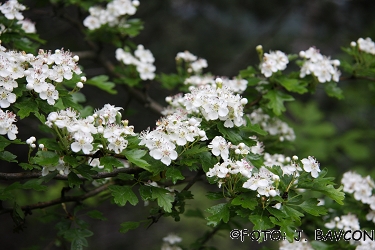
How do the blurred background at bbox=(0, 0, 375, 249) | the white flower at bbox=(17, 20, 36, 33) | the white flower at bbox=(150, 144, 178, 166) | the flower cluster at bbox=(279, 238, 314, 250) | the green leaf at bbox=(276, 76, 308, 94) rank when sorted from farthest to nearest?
the blurred background at bbox=(0, 0, 375, 249)
the white flower at bbox=(17, 20, 36, 33)
the green leaf at bbox=(276, 76, 308, 94)
the flower cluster at bbox=(279, 238, 314, 250)
the white flower at bbox=(150, 144, 178, 166)

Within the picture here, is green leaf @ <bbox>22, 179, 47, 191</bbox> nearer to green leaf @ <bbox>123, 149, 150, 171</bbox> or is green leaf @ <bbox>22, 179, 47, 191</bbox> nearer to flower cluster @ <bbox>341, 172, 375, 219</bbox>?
green leaf @ <bbox>123, 149, 150, 171</bbox>

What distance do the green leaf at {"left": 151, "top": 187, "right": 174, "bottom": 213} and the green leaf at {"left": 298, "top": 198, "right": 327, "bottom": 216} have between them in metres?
0.72

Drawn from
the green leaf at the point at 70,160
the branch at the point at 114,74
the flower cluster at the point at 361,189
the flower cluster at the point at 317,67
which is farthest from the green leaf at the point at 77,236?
the flower cluster at the point at 317,67

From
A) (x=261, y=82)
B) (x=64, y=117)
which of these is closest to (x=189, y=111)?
(x=64, y=117)

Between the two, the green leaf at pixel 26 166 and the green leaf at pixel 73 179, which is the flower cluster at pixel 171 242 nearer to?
the green leaf at pixel 73 179

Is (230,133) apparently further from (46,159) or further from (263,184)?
(46,159)

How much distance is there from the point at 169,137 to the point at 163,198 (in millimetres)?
345

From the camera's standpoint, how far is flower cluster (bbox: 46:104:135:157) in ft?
6.77

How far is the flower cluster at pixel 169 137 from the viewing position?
2.17m

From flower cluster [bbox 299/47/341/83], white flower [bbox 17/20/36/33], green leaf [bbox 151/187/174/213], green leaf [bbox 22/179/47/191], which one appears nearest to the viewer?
green leaf [bbox 151/187/174/213]

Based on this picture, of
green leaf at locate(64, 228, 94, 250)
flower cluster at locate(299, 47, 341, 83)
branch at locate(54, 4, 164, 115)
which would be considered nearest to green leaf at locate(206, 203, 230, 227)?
green leaf at locate(64, 228, 94, 250)

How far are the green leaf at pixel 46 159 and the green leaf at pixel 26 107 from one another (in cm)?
25

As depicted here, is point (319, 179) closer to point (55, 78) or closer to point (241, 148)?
point (241, 148)

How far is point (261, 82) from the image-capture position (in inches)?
130
